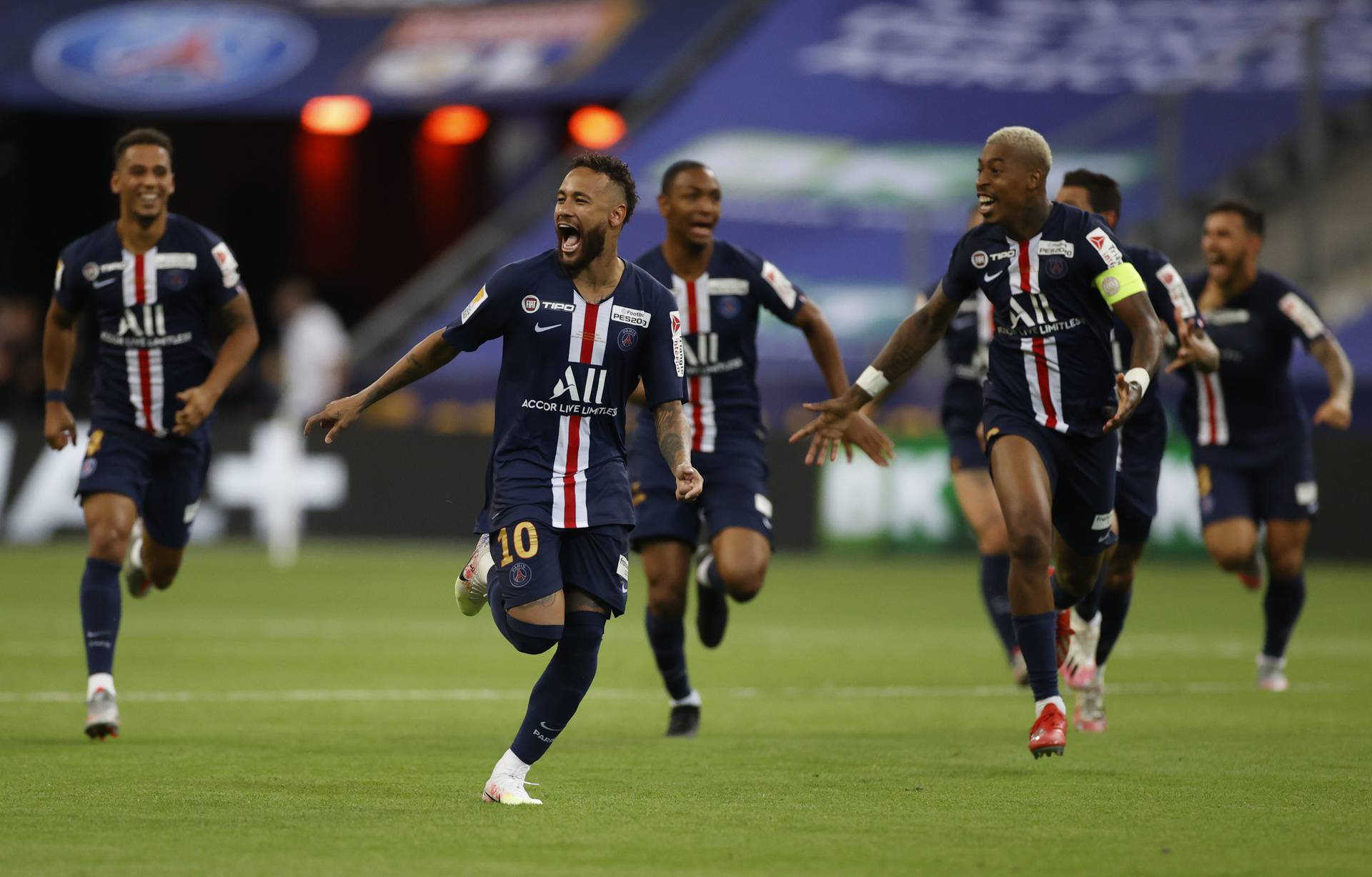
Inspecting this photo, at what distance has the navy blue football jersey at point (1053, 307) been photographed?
8.38 m

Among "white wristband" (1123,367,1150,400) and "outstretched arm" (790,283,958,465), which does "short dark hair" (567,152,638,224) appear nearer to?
"outstretched arm" (790,283,958,465)

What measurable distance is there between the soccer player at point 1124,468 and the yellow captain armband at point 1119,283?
1146 mm

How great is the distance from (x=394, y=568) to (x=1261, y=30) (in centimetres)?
1384

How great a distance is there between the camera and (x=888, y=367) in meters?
8.82

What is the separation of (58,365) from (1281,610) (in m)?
6.53

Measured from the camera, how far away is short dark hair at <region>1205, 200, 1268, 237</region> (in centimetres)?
1132

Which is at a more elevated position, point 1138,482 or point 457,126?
point 457,126

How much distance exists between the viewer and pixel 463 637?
1441 centimetres

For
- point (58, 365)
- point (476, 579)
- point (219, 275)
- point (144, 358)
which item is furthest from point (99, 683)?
point (476, 579)

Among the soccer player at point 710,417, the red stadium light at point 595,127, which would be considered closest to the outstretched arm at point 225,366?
the soccer player at point 710,417

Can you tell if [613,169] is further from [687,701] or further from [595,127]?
[595,127]

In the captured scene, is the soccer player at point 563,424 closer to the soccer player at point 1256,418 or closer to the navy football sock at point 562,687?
the navy football sock at point 562,687

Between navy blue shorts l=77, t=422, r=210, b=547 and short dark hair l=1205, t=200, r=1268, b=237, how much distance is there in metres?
5.49

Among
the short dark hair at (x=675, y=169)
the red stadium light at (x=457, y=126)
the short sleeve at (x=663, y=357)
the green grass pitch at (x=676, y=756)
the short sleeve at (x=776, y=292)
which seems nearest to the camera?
the green grass pitch at (x=676, y=756)
